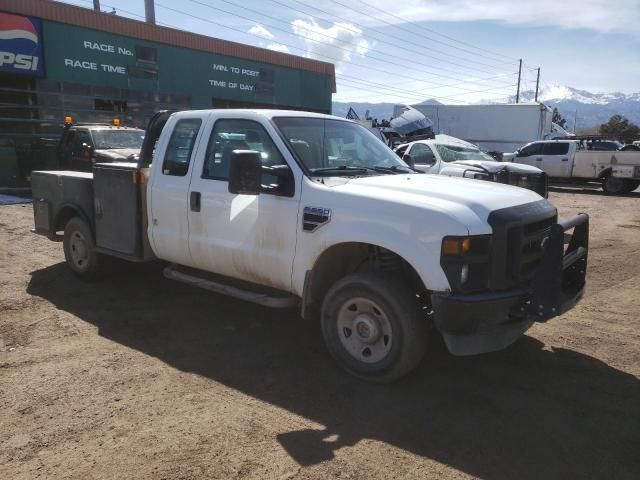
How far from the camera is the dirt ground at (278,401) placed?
2963mm

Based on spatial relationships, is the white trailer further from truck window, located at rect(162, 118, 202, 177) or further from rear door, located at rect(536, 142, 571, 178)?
truck window, located at rect(162, 118, 202, 177)

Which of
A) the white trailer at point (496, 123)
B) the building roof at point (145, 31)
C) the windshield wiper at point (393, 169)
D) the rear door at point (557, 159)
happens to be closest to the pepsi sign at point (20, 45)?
the building roof at point (145, 31)

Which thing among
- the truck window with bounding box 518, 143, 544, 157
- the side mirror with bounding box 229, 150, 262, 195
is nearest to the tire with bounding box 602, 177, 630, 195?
the truck window with bounding box 518, 143, 544, 157

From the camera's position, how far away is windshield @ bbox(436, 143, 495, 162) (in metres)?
13.2

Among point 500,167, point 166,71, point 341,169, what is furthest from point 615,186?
point 341,169

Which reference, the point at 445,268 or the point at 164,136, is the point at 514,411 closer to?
the point at 445,268

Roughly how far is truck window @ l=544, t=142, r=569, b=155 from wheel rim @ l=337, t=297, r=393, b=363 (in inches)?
747

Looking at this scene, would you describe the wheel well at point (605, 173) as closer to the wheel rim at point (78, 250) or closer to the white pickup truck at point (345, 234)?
the white pickup truck at point (345, 234)

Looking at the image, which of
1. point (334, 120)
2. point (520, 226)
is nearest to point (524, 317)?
point (520, 226)

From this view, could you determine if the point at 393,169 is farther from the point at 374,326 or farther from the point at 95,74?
the point at 95,74

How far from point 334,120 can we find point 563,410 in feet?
10.0

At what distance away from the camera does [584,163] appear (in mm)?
19484

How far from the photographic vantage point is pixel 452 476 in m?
2.85

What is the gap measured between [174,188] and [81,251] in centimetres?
211
